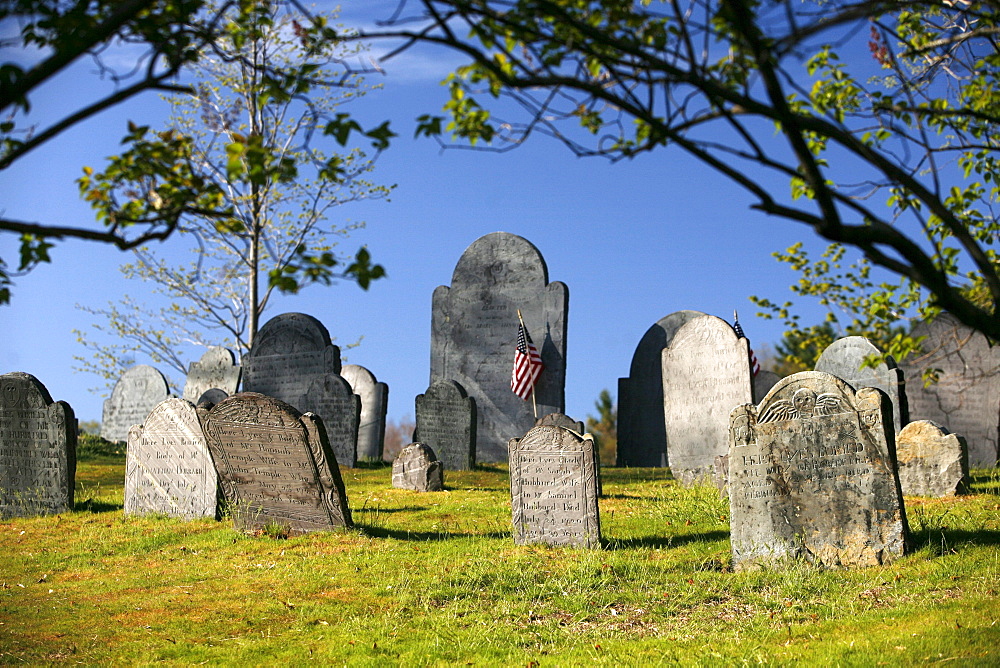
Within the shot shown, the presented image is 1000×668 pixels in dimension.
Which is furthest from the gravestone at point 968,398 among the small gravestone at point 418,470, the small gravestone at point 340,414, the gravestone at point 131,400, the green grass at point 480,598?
the gravestone at point 131,400

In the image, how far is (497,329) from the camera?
18578mm

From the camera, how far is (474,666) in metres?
5.89

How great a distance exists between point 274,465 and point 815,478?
5.12 metres

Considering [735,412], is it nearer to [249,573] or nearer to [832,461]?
[832,461]

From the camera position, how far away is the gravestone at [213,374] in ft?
66.2

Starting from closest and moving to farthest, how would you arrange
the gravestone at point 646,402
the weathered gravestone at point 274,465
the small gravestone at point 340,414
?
the weathered gravestone at point 274,465, the small gravestone at point 340,414, the gravestone at point 646,402

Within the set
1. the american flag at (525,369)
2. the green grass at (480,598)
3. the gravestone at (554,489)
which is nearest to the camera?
the green grass at (480,598)

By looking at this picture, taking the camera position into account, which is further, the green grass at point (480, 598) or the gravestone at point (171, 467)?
the gravestone at point (171, 467)

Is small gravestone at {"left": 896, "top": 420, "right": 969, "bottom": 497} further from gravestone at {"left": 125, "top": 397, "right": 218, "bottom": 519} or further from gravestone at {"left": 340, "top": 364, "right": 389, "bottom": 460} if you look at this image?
gravestone at {"left": 340, "top": 364, "right": 389, "bottom": 460}

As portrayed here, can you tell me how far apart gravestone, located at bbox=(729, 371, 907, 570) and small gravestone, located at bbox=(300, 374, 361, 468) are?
8711 millimetres

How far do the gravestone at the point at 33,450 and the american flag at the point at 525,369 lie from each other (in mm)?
8105

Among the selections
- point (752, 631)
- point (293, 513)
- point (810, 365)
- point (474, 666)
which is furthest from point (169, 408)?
point (810, 365)

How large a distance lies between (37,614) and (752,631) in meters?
5.38

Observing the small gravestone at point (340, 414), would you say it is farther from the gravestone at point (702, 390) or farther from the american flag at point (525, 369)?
the gravestone at point (702, 390)
